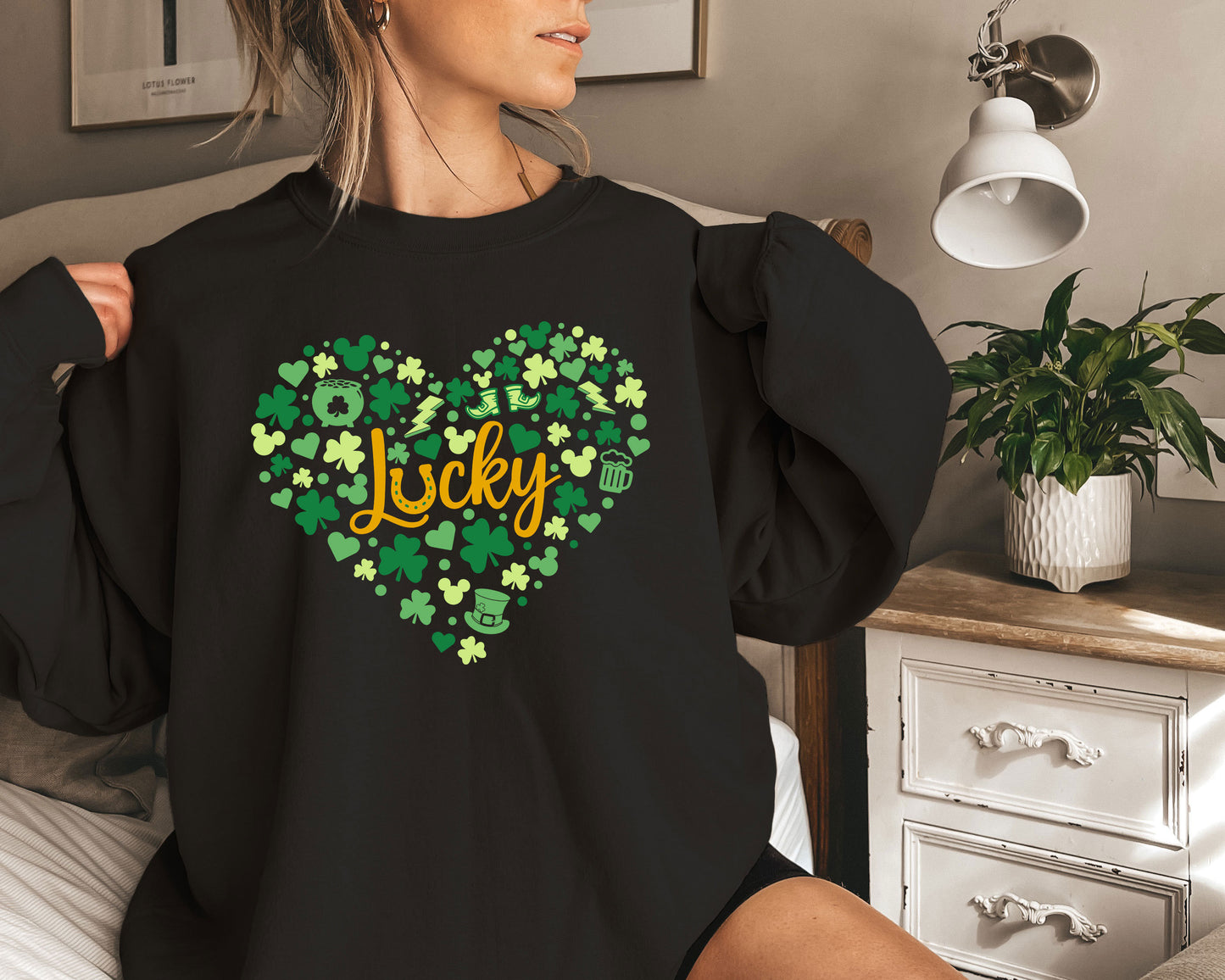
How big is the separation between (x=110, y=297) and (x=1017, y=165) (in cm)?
89

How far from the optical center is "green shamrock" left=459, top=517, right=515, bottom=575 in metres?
0.72

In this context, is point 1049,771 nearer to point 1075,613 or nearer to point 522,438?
point 1075,613

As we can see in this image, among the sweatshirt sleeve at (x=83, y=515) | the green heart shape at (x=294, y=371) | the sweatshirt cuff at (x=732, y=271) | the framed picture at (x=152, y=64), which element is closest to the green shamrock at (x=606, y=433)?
the sweatshirt cuff at (x=732, y=271)

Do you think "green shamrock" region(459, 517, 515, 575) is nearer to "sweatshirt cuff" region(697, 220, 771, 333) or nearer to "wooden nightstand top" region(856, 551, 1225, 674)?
"sweatshirt cuff" region(697, 220, 771, 333)

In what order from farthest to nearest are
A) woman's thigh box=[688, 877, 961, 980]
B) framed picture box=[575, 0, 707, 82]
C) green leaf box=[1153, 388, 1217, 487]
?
framed picture box=[575, 0, 707, 82], green leaf box=[1153, 388, 1217, 487], woman's thigh box=[688, 877, 961, 980]

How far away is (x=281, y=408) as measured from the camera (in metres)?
0.73

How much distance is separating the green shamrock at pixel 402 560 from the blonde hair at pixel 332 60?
26cm

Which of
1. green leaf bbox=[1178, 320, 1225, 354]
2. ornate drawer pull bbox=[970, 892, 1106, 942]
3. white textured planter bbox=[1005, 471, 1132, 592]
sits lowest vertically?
ornate drawer pull bbox=[970, 892, 1106, 942]

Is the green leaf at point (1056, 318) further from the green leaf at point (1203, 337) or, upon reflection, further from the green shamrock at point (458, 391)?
the green shamrock at point (458, 391)

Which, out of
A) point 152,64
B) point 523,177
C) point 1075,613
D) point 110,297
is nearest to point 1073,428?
point 1075,613

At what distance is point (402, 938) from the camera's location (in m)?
0.71

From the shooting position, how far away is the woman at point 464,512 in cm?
70

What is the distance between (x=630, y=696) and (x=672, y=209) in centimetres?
39

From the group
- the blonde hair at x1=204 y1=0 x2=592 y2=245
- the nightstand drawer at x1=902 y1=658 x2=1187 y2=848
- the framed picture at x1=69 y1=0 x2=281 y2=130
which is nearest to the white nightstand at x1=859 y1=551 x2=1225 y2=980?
the nightstand drawer at x1=902 y1=658 x2=1187 y2=848
